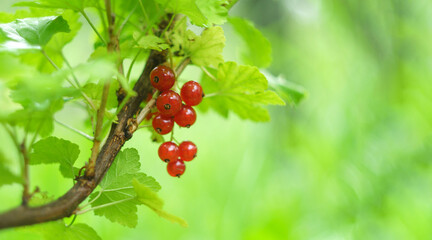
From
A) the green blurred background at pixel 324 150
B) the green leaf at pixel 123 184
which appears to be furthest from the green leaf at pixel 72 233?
the green blurred background at pixel 324 150

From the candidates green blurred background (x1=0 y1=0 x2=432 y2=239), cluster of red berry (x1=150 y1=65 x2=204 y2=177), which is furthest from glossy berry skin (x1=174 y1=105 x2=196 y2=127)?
green blurred background (x1=0 y1=0 x2=432 y2=239)

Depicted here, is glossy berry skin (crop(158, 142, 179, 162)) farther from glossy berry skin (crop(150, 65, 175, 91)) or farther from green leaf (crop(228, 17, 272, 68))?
green leaf (crop(228, 17, 272, 68))

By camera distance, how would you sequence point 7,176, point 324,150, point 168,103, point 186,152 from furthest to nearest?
point 324,150 → point 186,152 → point 168,103 → point 7,176

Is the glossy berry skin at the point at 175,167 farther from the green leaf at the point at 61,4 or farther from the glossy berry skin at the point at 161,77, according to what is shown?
the green leaf at the point at 61,4

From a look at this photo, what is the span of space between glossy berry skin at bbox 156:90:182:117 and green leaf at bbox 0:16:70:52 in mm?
138

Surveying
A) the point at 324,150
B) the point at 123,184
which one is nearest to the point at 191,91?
the point at 123,184

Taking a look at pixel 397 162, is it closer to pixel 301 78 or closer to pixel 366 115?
pixel 366 115

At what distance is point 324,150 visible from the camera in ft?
7.02

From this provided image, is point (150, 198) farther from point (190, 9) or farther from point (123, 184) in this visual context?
point (190, 9)

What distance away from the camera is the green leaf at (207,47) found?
0.47m

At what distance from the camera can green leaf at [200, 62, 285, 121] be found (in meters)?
0.50

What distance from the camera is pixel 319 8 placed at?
103 inches

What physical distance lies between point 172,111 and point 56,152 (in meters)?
0.14

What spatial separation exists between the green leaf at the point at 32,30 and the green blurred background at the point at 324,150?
2.59ft
